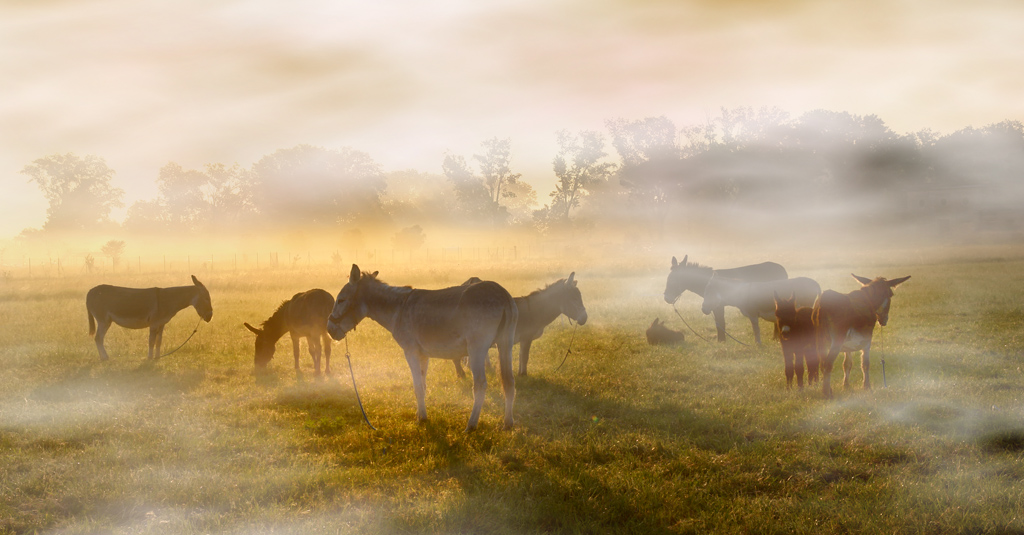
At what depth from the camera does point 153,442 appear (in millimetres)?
8305

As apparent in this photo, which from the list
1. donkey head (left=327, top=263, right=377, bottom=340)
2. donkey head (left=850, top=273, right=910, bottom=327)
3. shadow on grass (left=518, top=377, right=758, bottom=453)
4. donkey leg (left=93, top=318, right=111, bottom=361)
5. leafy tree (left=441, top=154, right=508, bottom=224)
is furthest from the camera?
leafy tree (left=441, top=154, right=508, bottom=224)

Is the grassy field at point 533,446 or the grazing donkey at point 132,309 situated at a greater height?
the grazing donkey at point 132,309

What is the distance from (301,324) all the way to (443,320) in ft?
19.2

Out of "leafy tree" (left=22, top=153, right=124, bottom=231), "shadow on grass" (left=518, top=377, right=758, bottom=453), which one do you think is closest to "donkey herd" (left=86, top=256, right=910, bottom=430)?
"shadow on grass" (left=518, top=377, right=758, bottom=453)

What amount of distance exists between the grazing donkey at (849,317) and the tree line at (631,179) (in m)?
64.1

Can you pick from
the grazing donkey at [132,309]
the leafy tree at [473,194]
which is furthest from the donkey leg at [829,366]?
the leafy tree at [473,194]

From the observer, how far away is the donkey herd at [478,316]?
336 inches

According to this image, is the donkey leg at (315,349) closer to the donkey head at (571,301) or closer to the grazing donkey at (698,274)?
the donkey head at (571,301)

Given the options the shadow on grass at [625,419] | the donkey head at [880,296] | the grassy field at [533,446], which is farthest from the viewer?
the donkey head at [880,296]

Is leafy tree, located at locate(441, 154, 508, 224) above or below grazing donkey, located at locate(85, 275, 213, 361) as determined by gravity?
above

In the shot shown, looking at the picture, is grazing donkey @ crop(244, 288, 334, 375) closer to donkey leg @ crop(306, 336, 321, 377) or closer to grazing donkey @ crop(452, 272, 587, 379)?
donkey leg @ crop(306, 336, 321, 377)

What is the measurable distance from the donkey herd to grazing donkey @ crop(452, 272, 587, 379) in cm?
2

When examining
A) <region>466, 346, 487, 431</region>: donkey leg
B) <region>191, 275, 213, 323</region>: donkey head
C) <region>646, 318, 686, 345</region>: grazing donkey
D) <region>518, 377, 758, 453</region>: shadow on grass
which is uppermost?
<region>191, 275, 213, 323</region>: donkey head

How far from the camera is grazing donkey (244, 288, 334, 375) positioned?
1280cm
